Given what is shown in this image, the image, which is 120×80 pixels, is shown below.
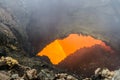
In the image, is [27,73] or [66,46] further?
[66,46]

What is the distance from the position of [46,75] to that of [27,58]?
4.88 m

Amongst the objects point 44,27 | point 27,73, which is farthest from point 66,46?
point 27,73

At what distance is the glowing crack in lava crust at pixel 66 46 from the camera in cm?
3906

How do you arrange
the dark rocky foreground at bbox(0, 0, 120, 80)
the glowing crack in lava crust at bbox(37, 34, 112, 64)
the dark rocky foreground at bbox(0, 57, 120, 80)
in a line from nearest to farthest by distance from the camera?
the dark rocky foreground at bbox(0, 57, 120, 80), the dark rocky foreground at bbox(0, 0, 120, 80), the glowing crack in lava crust at bbox(37, 34, 112, 64)

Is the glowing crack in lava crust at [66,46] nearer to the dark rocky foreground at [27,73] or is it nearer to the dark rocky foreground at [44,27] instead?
the dark rocky foreground at [44,27]

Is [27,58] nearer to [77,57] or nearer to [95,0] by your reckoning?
[77,57]

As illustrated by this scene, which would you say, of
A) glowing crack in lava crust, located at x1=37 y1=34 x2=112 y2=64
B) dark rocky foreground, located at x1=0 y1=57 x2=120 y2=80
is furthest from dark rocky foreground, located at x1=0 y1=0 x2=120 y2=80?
glowing crack in lava crust, located at x1=37 y1=34 x2=112 y2=64

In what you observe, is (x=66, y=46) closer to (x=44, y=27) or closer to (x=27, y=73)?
(x=44, y=27)

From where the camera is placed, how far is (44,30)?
1833 inches

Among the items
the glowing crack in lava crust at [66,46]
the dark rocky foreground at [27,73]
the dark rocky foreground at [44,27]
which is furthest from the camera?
the glowing crack in lava crust at [66,46]

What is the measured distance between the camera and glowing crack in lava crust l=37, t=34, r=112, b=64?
128 feet

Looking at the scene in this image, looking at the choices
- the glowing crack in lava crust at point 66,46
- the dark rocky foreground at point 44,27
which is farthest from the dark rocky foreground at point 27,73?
the glowing crack in lava crust at point 66,46

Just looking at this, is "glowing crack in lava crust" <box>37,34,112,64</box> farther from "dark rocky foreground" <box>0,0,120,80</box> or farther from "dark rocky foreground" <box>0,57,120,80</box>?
"dark rocky foreground" <box>0,57,120,80</box>

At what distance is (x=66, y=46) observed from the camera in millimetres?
41562
